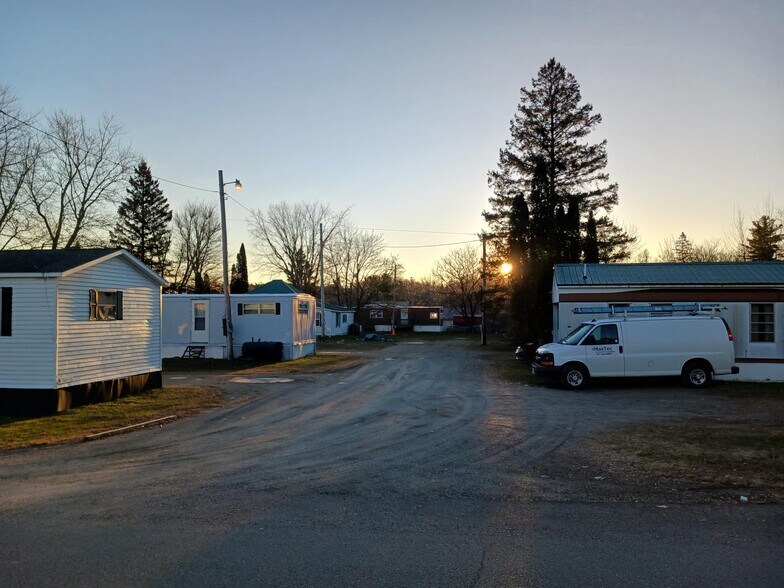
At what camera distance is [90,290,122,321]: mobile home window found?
1519 cm

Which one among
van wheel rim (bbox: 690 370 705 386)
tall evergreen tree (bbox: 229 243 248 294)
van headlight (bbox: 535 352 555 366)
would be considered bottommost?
van wheel rim (bbox: 690 370 705 386)

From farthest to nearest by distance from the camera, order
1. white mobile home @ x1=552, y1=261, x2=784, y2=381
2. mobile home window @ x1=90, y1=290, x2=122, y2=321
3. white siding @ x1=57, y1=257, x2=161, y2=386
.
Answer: white mobile home @ x1=552, y1=261, x2=784, y2=381, mobile home window @ x1=90, y1=290, x2=122, y2=321, white siding @ x1=57, y1=257, x2=161, y2=386

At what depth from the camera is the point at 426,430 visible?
11109 mm

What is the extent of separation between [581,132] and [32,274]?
3161cm

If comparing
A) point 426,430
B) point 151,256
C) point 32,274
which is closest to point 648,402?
point 426,430

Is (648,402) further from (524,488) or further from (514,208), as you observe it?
(514,208)

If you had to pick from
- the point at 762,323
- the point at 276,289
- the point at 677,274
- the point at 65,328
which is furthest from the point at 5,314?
the point at 762,323

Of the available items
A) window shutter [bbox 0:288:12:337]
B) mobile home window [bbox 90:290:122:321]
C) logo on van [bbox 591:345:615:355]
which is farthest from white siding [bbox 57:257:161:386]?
logo on van [bbox 591:345:615:355]

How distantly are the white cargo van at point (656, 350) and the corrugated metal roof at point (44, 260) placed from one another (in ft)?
43.2

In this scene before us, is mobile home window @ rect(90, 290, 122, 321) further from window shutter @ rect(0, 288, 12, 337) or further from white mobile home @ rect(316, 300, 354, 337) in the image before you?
white mobile home @ rect(316, 300, 354, 337)

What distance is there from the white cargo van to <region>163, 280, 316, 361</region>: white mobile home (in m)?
16.0

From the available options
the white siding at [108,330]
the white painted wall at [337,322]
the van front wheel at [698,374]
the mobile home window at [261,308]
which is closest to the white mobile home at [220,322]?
the mobile home window at [261,308]

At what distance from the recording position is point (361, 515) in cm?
619

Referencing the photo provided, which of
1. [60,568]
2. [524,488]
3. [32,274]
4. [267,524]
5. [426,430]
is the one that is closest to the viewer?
[60,568]
